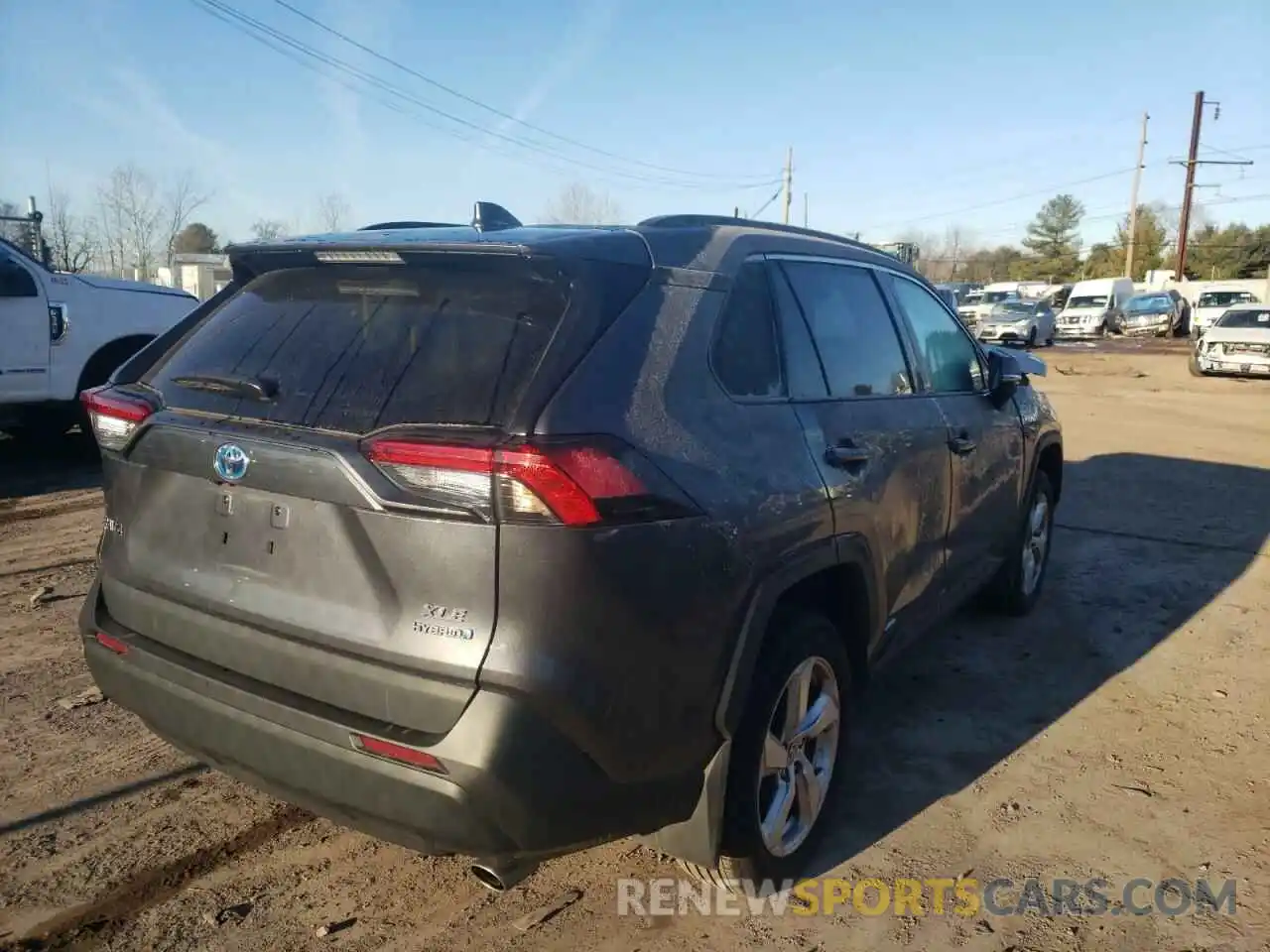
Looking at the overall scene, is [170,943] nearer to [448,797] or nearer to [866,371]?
[448,797]

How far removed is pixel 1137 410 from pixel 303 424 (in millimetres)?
15099

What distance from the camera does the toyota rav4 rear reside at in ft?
6.64

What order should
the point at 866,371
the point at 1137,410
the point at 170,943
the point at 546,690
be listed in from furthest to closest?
the point at 1137,410 < the point at 866,371 < the point at 170,943 < the point at 546,690

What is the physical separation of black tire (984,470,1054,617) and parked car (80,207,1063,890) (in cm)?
211

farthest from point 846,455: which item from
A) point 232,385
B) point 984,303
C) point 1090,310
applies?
point 1090,310

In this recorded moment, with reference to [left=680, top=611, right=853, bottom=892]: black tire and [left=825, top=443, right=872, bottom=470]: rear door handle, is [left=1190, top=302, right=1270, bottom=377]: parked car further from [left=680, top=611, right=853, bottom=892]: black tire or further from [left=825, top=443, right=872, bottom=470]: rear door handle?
[left=680, top=611, right=853, bottom=892]: black tire

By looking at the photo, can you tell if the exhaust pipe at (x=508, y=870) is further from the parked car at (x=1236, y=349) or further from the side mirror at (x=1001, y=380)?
the parked car at (x=1236, y=349)

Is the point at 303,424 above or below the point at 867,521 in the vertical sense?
above

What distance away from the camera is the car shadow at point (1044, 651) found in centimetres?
345

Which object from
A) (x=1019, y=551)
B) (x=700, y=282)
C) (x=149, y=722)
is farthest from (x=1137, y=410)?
(x=149, y=722)

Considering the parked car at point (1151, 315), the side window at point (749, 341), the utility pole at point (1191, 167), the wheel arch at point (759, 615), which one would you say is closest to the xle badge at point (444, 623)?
the wheel arch at point (759, 615)

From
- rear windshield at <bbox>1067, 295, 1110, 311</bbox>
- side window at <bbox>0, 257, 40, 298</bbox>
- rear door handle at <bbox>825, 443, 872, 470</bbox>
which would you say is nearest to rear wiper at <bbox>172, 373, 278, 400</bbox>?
rear door handle at <bbox>825, 443, 872, 470</bbox>

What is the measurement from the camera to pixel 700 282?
259 centimetres

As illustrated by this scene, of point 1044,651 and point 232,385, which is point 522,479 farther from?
point 1044,651
